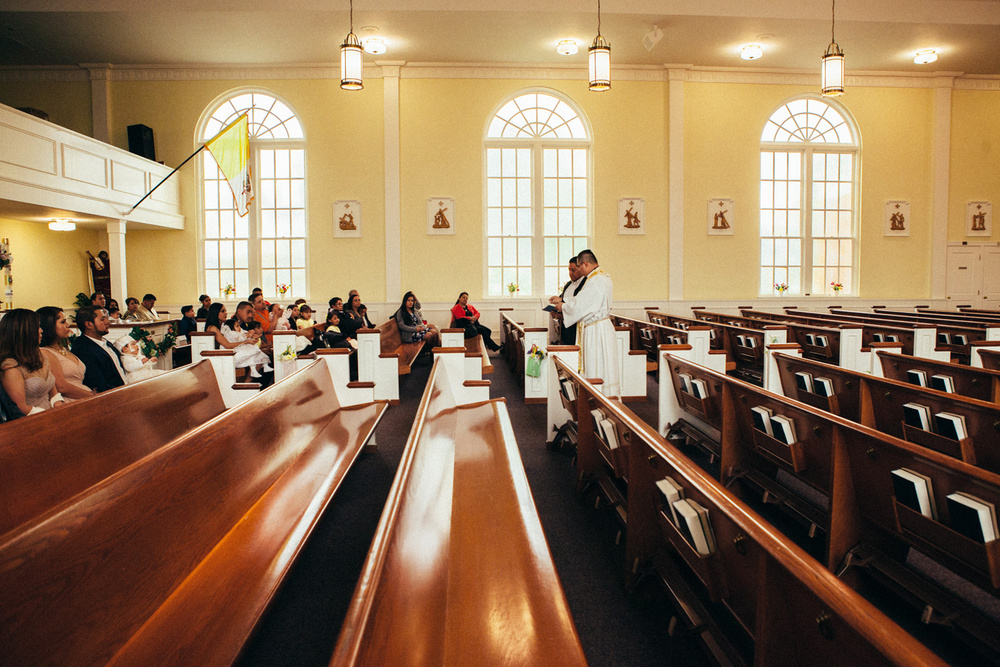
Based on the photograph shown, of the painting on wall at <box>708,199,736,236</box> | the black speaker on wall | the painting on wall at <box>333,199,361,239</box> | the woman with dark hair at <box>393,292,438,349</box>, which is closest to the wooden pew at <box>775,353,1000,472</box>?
the woman with dark hair at <box>393,292,438,349</box>

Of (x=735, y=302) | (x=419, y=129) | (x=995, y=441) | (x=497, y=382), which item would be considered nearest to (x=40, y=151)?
(x=419, y=129)

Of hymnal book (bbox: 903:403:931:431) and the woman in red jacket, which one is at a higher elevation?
the woman in red jacket

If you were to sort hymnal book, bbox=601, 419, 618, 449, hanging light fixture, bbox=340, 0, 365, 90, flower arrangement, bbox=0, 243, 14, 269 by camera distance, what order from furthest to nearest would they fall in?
flower arrangement, bbox=0, 243, 14, 269 → hanging light fixture, bbox=340, 0, 365, 90 → hymnal book, bbox=601, 419, 618, 449

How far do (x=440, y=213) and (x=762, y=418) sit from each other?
7954 mm

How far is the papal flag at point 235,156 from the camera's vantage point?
702 cm

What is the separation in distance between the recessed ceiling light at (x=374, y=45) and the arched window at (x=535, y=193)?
2.22 metres

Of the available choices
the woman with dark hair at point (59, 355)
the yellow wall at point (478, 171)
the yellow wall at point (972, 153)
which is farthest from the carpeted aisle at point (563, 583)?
the yellow wall at point (972, 153)

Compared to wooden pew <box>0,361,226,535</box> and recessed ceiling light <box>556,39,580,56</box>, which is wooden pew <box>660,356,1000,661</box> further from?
recessed ceiling light <box>556,39,580,56</box>

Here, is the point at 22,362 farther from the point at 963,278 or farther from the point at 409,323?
the point at 963,278

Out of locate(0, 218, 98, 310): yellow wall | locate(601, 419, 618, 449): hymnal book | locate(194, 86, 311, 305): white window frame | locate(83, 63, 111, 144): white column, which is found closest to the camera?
locate(601, 419, 618, 449): hymnal book

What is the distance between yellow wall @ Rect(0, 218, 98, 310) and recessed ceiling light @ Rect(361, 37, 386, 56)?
5834 millimetres

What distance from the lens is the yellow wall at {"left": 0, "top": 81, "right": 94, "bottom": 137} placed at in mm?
9266

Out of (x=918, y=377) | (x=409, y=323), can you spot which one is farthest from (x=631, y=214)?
(x=918, y=377)

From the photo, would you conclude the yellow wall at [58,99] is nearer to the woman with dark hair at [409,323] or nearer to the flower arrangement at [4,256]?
the flower arrangement at [4,256]
